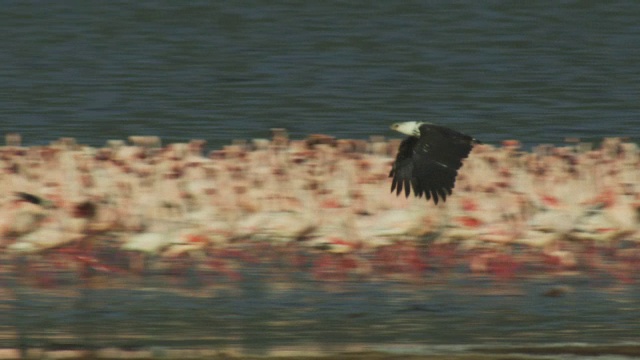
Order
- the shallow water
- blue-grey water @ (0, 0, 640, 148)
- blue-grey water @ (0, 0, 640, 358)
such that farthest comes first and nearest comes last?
blue-grey water @ (0, 0, 640, 148), blue-grey water @ (0, 0, 640, 358), the shallow water

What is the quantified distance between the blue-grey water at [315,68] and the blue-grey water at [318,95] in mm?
46

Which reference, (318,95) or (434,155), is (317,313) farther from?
(318,95)

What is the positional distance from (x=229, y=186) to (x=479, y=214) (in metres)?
2.05

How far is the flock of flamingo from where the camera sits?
39.0 ft

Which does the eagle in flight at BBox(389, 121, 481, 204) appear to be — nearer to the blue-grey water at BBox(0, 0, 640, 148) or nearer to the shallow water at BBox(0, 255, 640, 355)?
the shallow water at BBox(0, 255, 640, 355)

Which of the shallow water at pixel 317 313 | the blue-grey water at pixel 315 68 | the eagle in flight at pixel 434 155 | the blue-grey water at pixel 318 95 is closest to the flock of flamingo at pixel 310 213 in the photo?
the shallow water at pixel 317 313

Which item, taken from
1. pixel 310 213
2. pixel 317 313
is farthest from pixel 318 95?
pixel 317 313

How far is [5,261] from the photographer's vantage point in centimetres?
1174

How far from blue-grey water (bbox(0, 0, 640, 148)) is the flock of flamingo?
3.76 m

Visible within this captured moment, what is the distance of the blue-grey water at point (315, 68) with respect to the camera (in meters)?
19.5

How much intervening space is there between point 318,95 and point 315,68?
1.91 metres

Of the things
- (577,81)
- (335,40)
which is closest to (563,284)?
(577,81)

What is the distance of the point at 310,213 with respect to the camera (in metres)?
12.9

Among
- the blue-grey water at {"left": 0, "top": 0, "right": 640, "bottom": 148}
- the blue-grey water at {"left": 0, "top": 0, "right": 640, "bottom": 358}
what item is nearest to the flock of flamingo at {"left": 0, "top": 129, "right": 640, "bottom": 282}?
the blue-grey water at {"left": 0, "top": 0, "right": 640, "bottom": 358}
